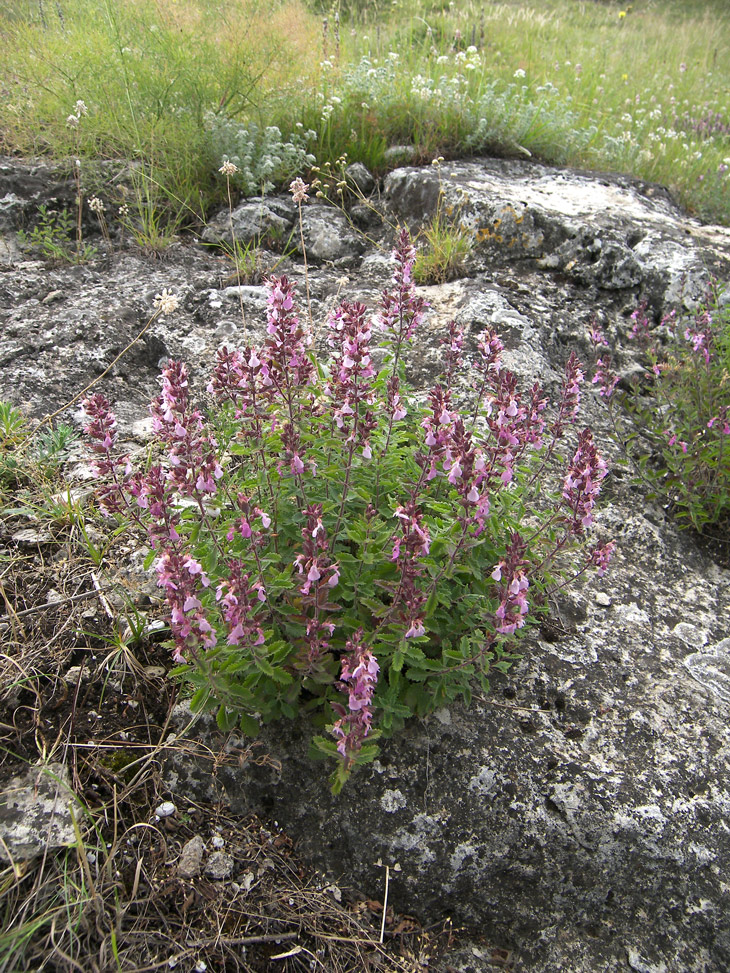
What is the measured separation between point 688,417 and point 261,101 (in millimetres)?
4802

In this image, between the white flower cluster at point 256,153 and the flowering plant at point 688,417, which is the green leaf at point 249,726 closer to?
the flowering plant at point 688,417

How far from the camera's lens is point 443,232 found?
16.6ft

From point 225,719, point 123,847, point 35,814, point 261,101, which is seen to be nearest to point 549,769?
point 225,719

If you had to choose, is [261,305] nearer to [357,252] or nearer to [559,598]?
[357,252]

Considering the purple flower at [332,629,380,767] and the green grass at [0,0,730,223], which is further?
the green grass at [0,0,730,223]

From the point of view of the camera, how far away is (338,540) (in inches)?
106

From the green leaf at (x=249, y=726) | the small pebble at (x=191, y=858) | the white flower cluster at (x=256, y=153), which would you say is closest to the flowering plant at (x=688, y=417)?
the green leaf at (x=249, y=726)

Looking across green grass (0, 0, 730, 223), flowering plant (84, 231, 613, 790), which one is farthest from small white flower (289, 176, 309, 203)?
green grass (0, 0, 730, 223)

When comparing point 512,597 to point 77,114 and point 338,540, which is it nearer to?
point 338,540

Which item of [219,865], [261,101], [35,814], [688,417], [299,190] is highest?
[261,101]

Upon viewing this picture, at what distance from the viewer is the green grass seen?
5.30m

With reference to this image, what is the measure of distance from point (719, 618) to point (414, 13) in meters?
10.6

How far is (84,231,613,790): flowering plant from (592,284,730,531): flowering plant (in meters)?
1.22

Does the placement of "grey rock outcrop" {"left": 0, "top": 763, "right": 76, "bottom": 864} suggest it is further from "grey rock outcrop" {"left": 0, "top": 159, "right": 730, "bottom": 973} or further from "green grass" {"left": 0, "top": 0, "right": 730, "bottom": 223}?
"green grass" {"left": 0, "top": 0, "right": 730, "bottom": 223}
